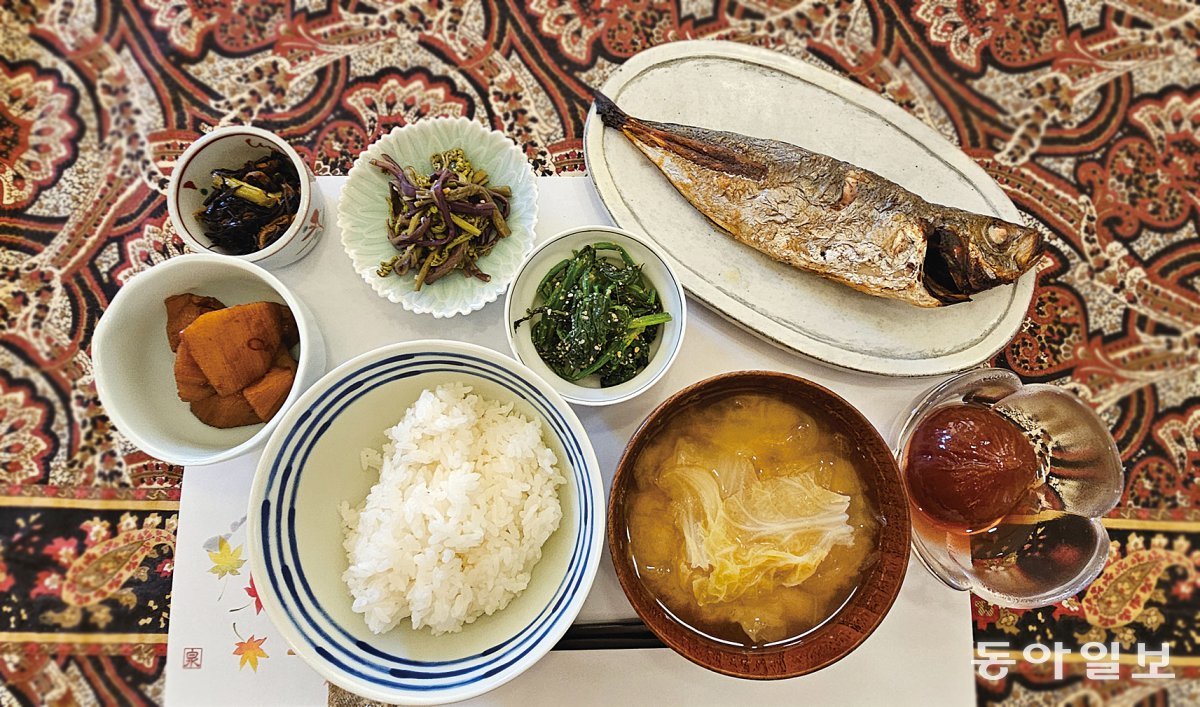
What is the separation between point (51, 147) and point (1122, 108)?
3.04 metres

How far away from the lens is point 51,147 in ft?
6.00

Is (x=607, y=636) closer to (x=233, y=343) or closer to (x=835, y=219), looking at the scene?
(x=233, y=343)

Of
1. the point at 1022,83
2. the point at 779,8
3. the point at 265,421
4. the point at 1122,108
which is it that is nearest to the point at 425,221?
the point at 265,421

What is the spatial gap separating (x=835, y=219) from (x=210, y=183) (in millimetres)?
1406

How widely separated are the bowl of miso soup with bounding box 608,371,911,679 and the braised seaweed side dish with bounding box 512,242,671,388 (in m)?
0.18

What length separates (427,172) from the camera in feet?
4.91

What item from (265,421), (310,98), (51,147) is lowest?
(265,421)

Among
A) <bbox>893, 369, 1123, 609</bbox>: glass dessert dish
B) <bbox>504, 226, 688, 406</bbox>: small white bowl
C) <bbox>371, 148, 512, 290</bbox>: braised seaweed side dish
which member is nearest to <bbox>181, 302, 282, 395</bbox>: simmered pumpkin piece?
<bbox>371, 148, 512, 290</bbox>: braised seaweed side dish

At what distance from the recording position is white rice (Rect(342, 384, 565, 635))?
118 cm

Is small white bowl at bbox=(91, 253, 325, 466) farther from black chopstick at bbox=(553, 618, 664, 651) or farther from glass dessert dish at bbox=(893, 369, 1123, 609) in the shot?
glass dessert dish at bbox=(893, 369, 1123, 609)

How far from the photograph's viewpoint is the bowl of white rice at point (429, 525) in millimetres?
1149

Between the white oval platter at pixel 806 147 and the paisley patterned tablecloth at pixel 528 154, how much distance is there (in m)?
0.22

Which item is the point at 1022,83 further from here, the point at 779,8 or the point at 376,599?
the point at 376,599

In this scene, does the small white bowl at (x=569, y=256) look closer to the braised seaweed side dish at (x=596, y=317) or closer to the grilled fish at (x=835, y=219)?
the braised seaweed side dish at (x=596, y=317)
